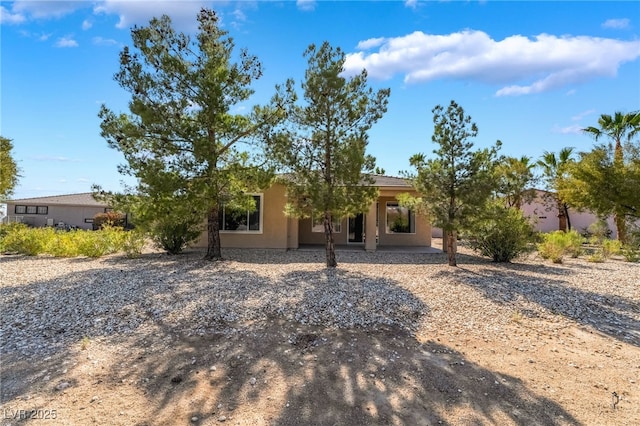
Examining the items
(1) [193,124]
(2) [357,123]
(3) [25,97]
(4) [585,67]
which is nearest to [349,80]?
(2) [357,123]

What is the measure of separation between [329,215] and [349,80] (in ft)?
12.5

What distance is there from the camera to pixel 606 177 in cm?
975

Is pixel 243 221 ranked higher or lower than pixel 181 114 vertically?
lower

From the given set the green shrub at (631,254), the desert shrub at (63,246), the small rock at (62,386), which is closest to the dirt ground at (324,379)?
the small rock at (62,386)

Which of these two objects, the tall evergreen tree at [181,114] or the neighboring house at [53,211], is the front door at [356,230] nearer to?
the tall evergreen tree at [181,114]

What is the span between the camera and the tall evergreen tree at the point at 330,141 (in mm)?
9938

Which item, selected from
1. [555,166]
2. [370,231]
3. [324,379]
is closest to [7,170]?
[370,231]

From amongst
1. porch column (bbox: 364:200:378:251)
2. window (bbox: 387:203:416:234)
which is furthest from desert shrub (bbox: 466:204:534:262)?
window (bbox: 387:203:416:234)

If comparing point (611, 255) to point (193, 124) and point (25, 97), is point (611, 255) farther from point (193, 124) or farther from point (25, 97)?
point (25, 97)

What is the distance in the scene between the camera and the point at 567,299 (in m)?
7.98

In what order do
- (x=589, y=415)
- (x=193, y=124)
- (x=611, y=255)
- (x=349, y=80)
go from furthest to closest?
(x=611, y=255) → (x=193, y=124) → (x=349, y=80) → (x=589, y=415)

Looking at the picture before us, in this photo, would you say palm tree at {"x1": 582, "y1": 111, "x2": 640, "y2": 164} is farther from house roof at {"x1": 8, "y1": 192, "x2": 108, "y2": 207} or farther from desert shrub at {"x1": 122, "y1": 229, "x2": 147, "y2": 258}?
house roof at {"x1": 8, "y1": 192, "x2": 108, "y2": 207}

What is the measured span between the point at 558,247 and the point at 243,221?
12408 millimetres

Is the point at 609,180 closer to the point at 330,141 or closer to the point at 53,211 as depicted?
the point at 330,141
